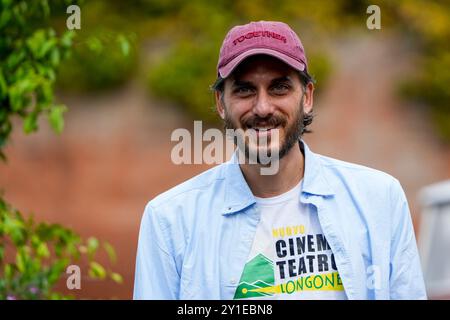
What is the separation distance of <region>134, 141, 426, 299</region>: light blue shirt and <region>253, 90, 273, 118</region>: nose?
239 millimetres

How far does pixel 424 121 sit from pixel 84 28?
4173mm

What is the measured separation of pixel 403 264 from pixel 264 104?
1.94ft

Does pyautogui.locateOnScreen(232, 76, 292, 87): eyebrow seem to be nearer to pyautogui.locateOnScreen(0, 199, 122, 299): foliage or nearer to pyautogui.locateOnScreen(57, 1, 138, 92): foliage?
pyautogui.locateOnScreen(0, 199, 122, 299): foliage

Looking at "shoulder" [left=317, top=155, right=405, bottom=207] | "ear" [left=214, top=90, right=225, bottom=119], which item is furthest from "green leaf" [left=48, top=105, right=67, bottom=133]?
"shoulder" [left=317, top=155, right=405, bottom=207]

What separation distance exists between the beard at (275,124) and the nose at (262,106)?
0.01 metres

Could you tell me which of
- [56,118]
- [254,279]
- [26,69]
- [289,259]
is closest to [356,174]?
[289,259]

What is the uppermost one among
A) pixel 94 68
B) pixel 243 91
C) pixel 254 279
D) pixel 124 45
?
pixel 94 68

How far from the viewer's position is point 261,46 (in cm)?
249

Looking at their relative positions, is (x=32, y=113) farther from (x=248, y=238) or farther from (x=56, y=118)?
(x=248, y=238)

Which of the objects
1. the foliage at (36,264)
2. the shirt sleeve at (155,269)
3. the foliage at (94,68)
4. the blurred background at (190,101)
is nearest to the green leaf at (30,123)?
the foliage at (36,264)
